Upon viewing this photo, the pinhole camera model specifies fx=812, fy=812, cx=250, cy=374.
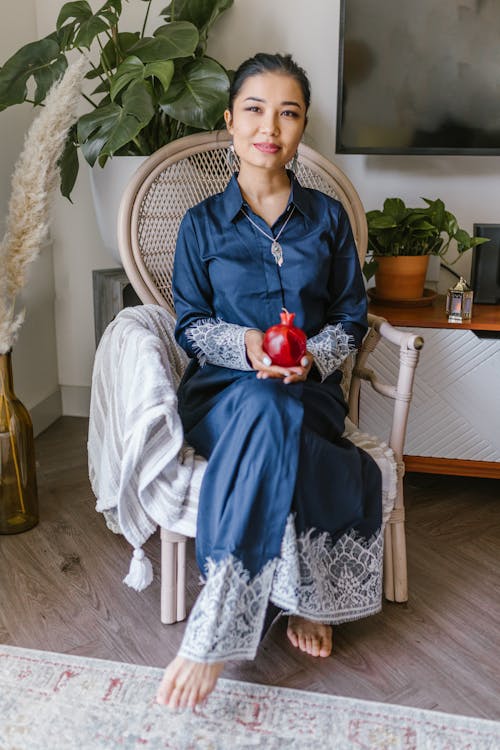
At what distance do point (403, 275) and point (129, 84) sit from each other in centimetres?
90

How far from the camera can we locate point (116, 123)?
1.99m

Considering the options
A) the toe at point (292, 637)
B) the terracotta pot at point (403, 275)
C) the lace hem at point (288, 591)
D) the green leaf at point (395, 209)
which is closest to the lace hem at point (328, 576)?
the lace hem at point (288, 591)

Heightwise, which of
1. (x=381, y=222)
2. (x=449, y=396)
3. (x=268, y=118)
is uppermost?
(x=268, y=118)

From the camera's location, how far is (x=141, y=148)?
7.38ft

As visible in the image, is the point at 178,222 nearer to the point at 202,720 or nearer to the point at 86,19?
the point at 86,19

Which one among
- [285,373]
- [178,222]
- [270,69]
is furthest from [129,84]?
[285,373]

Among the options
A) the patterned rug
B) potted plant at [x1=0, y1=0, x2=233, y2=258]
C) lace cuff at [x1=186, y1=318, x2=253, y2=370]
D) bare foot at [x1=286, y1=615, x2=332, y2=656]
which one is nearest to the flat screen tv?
potted plant at [x1=0, y1=0, x2=233, y2=258]

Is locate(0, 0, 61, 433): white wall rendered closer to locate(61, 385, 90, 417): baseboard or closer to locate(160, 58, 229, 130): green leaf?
locate(61, 385, 90, 417): baseboard

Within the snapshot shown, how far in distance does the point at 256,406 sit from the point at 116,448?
0.40 m

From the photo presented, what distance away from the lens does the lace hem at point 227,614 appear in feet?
4.68

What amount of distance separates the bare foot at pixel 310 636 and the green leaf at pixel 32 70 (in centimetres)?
147

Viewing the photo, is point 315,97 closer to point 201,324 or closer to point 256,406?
point 201,324

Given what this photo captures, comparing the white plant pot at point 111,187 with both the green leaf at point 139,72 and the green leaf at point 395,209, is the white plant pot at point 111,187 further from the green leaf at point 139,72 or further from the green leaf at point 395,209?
the green leaf at point 395,209

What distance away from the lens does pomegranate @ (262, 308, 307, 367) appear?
1541 mm
